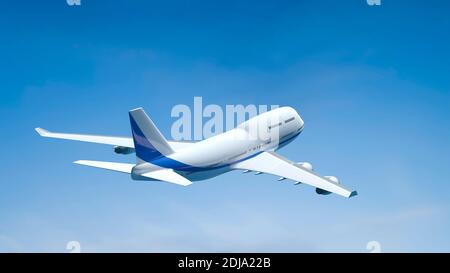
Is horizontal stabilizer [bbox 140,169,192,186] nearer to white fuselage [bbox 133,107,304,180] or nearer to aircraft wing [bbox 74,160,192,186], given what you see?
aircraft wing [bbox 74,160,192,186]

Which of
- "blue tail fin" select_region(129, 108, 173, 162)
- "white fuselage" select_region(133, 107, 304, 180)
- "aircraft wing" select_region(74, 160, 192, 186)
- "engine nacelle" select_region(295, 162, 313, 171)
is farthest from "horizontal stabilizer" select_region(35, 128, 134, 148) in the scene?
"engine nacelle" select_region(295, 162, 313, 171)

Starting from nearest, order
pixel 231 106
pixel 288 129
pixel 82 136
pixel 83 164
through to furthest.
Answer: pixel 231 106, pixel 83 164, pixel 82 136, pixel 288 129

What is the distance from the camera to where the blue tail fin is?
5672cm

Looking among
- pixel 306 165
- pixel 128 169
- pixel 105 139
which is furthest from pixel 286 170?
pixel 105 139

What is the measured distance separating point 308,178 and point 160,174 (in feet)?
40.8

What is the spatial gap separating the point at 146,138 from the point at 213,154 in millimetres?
6965

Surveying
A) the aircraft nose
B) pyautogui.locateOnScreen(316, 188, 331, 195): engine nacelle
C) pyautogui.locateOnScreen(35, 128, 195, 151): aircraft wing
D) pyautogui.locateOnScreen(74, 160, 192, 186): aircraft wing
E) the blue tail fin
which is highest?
the aircraft nose

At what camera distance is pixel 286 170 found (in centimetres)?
6381

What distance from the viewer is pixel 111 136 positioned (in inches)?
2734

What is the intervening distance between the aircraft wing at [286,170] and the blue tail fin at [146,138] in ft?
27.1

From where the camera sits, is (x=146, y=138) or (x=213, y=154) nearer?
(x=146, y=138)

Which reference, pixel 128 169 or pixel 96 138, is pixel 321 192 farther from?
pixel 96 138

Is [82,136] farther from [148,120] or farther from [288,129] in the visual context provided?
[288,129]

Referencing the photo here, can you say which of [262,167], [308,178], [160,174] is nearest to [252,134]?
[262,167]
